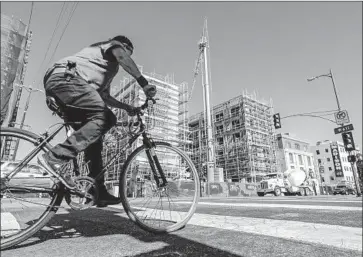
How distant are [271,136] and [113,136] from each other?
46818 millimetres

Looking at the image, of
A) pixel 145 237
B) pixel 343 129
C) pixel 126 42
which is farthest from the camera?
pixel 343 129

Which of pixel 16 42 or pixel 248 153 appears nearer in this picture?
pixel 16 42

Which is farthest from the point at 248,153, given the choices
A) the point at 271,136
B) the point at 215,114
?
the point at 215,114

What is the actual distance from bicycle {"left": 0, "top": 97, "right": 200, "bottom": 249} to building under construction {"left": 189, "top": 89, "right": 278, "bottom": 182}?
123 feet

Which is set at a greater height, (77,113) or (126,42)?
(126,42)

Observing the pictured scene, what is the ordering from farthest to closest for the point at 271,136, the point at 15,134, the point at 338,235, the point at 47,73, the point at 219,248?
1. the point at 271,136
2. the point at 47,73
3. the point at 15,134
4. the point at 338,235
5. the point at 219,248

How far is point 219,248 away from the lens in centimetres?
135

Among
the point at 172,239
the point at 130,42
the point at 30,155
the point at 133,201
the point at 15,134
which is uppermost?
the point at 130,42

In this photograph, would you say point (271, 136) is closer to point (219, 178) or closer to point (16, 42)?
point (219, 178)

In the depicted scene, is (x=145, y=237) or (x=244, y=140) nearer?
(x=145, y=237)

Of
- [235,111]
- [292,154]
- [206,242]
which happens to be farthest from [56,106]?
[292,154]

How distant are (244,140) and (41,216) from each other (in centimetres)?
4234

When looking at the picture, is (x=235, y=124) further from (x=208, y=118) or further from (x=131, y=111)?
(x=131, y=111)

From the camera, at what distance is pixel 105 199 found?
6.31 ft
